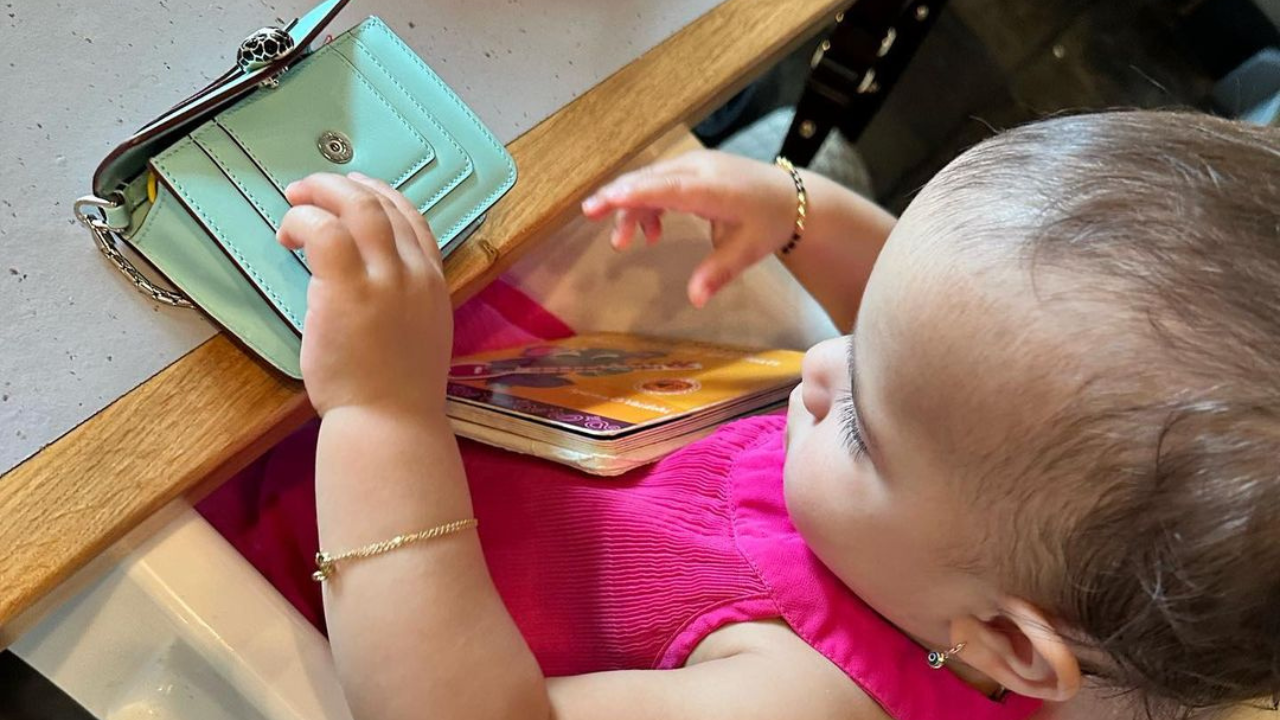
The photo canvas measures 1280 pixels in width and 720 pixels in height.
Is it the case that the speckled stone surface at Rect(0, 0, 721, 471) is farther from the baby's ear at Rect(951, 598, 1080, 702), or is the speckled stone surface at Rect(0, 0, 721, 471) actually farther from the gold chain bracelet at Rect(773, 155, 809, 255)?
the baby's ear at Rect(951, 598, 1080, 702)

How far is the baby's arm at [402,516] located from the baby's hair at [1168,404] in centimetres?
22

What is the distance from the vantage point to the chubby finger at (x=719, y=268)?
2.54ft

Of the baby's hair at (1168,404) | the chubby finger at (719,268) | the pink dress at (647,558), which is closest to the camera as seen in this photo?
the baby's hair at (1168,404)

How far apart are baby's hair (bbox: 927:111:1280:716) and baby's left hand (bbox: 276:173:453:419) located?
0.33m

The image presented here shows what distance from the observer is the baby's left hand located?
56 cm

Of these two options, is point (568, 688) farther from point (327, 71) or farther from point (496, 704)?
point (327, 71)

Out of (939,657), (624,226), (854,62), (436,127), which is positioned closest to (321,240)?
(436,127)

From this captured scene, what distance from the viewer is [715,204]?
0.78 metres

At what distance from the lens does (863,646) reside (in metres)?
0.64

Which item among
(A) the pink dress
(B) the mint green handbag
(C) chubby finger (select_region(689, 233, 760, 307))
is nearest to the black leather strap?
(C) chubby finger (select_region(689, 233, 760, 307))

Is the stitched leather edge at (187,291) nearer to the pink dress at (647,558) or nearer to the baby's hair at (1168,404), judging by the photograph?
the pink dress at (647,558)

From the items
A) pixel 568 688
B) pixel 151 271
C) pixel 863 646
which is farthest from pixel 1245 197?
pixel 151 271

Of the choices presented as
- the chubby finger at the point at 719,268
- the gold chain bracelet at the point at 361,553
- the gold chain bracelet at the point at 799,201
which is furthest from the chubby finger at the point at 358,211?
the gold chain bracelet at the point at 799,201

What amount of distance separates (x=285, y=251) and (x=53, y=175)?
0.15 m
